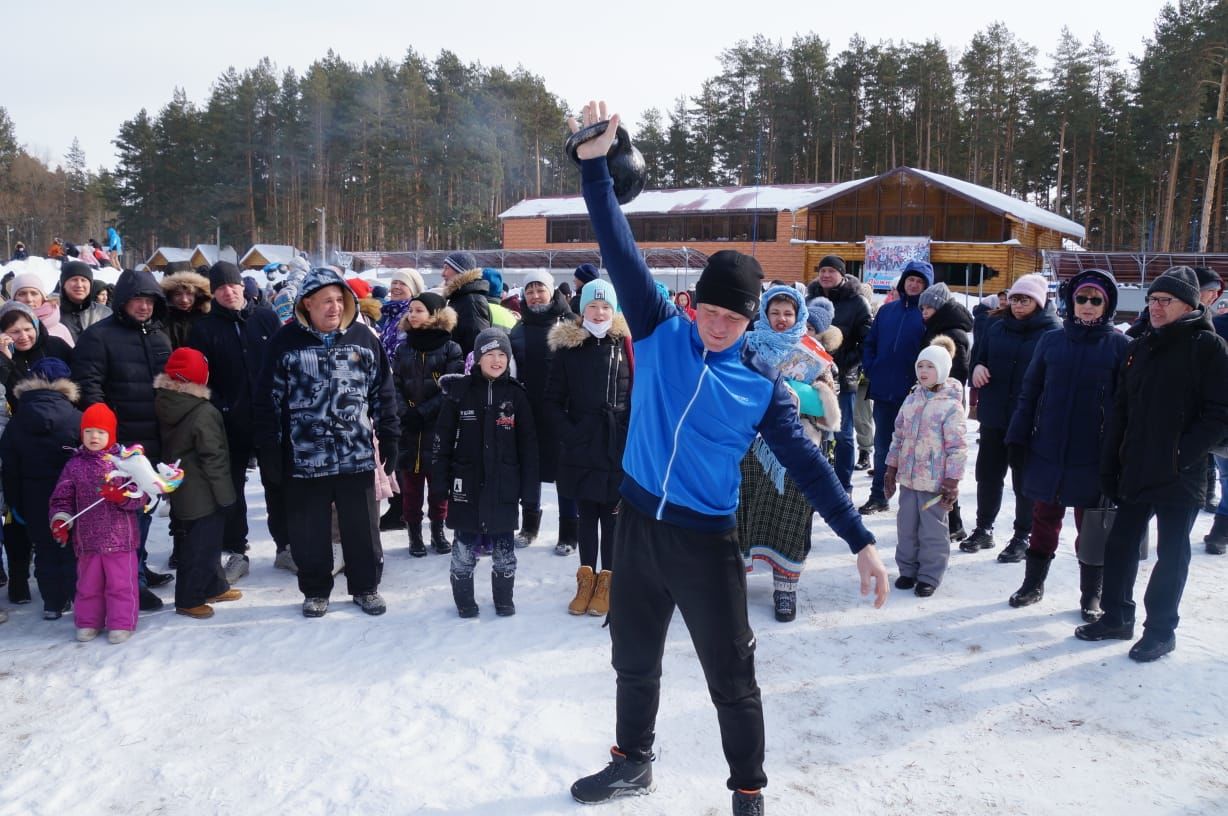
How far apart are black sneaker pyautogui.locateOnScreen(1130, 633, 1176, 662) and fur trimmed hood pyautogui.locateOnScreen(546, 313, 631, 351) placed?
320cm

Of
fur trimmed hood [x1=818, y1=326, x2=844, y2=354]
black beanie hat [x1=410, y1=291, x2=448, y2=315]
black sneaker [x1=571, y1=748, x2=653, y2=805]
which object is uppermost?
black beanie hat [x1=410, y1=291, x2=448, y2=315]

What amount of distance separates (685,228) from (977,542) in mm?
32631

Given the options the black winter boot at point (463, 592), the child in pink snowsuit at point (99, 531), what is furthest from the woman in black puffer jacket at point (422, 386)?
the child in pink snowsuit at point (99, 531)

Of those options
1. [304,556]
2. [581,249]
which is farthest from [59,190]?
[304,556]

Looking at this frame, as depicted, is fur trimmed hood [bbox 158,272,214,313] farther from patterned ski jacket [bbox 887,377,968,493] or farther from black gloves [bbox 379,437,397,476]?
patterned ski jacket [bbox 887,377,968,493]

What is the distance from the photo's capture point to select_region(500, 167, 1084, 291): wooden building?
30453mm

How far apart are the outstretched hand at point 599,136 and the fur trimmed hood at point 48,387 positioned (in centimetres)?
352

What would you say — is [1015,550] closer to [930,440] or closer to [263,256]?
[930,440]

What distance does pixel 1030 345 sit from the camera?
5.46 m

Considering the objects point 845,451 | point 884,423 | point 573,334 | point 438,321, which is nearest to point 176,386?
point 438,321

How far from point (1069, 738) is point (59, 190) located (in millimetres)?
92993

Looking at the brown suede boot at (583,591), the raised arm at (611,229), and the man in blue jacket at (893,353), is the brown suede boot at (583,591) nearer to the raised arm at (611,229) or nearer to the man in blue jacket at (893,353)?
the raised arm at (611,229)

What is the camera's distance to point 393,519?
6285 millimetres

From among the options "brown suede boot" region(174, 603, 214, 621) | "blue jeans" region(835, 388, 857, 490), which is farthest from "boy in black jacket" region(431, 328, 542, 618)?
"blue jeans" region(835, 388, 857, 490)
